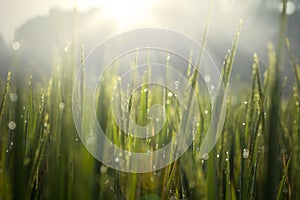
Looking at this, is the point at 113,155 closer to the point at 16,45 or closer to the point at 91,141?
the point at 91,141

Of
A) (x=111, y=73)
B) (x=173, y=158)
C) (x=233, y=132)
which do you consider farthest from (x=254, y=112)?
(x=111, y=73)

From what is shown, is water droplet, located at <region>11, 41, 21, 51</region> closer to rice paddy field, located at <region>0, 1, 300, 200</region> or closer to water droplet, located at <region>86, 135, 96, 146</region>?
rice paddy field, located at <region>0, 1, 300, 200</region>

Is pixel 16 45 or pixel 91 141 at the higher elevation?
pixel 16 45

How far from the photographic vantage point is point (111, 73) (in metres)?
1.06

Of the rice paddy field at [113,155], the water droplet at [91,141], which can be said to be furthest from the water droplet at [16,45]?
the water droplet at [91,141]

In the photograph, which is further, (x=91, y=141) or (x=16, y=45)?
(x=16, y=45)

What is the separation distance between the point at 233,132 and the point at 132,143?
266mm

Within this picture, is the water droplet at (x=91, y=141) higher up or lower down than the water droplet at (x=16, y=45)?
lower down

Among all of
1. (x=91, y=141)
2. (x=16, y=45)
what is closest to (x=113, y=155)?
(x=91, y=141)

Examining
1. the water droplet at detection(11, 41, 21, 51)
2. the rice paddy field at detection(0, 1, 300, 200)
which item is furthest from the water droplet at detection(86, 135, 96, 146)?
the water droplet at detection(11, 41, 21, 51)

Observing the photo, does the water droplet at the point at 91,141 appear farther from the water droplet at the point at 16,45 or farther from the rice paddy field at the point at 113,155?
the water droplet at the point at 16,45

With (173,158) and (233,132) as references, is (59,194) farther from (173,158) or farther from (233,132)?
(233,132)

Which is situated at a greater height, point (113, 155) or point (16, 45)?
point (16, 45)

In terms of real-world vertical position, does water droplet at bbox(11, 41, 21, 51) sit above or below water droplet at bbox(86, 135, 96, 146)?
above
